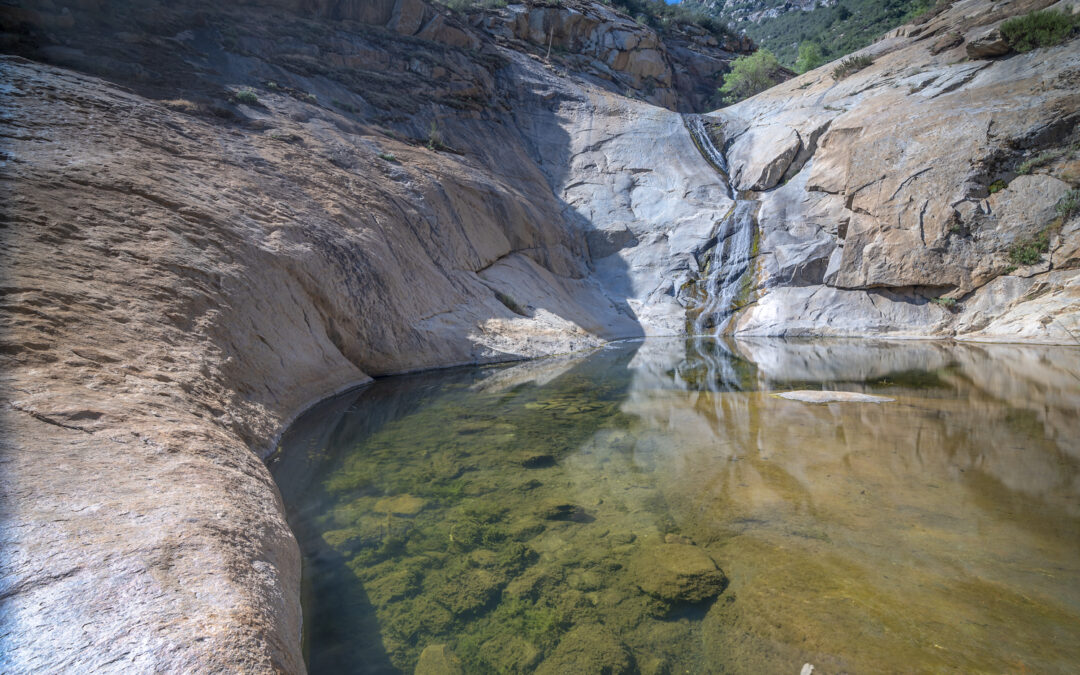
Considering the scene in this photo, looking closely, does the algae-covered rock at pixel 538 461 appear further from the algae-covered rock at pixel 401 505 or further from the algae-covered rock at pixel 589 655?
the algae-covered rock at pixel 589 655

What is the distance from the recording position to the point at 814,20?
2657 inches

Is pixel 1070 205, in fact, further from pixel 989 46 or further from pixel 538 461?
pixel 538 461

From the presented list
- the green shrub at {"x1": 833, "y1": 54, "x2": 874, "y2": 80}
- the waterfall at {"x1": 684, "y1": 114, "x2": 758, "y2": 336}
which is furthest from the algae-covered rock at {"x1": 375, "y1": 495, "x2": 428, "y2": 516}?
the green shrub at {"x1": 833, "y1": 54, "x2": 874, "y2": 80}

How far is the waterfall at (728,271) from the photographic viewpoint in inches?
777

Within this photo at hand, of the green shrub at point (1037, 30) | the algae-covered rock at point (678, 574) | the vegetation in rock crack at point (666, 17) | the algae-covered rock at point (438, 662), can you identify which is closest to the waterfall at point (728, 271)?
the green shrub at point (1037, 30)

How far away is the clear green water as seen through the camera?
2.44 m

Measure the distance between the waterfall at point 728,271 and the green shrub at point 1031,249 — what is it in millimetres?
7793

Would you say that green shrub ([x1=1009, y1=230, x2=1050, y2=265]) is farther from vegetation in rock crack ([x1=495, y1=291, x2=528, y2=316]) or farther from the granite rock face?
vegetation in rock crack ([x1=495, y1=291, x2=528, y2=316])

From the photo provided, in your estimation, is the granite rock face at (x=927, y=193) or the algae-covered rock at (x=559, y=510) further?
the granite rock face at (x=927, y=193)

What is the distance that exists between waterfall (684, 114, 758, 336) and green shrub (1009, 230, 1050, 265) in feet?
25.6

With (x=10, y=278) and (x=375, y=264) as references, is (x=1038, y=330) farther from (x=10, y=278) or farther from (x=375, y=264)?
(x=10, y=278)

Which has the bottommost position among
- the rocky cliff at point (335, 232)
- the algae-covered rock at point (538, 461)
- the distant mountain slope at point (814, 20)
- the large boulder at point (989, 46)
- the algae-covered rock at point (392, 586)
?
the algae-covered rock at point (538, 461)

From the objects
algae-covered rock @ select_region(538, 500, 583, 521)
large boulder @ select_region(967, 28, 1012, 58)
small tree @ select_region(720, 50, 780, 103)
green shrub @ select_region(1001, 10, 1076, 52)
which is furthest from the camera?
small tree @ select_region(720, 50, 780, 103)

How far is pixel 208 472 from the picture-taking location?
3.15 m
